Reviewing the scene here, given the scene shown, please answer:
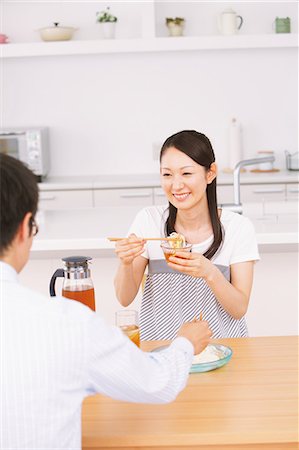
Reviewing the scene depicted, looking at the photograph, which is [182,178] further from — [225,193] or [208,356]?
[225,193]

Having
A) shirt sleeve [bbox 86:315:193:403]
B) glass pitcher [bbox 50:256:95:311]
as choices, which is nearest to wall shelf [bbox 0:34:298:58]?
glass pitcher [bbox 50:256:95:311]

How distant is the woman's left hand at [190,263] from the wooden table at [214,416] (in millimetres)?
342

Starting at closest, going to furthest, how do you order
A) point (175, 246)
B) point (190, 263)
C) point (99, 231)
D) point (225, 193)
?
point (190, 263)
point (175, 246)
point (99, 231)
point (225, 193)

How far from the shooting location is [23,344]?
4.21ft

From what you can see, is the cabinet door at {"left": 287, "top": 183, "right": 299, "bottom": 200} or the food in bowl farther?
the cabinet door at {"left": 287, "top": 183, "right": 299, "bottom": 200}

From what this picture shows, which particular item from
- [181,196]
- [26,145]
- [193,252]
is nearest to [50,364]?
[193,252]

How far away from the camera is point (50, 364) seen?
1286 millimetres

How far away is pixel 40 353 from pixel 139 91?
14.8 ft

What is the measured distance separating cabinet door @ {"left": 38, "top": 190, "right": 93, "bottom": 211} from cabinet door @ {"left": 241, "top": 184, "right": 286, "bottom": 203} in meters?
1.07

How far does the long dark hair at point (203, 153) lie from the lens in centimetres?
235

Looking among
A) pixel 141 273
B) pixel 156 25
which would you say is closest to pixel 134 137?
pixel 156 25

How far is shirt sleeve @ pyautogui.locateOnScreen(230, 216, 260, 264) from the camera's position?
2396 millimetres

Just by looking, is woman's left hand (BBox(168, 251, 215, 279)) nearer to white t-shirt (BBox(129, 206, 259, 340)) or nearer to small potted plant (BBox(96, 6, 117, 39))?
white t-shirt (BBox(129, 206, 259, 340))

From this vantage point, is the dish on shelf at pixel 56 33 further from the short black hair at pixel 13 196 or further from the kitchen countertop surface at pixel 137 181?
the short black hair at pixel 13 196
